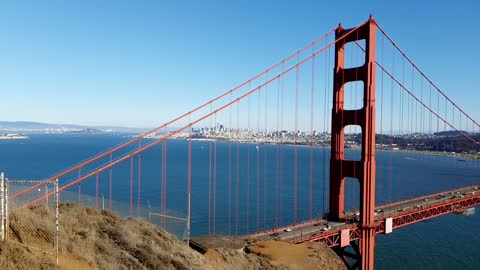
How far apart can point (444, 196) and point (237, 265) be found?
31.2 metres

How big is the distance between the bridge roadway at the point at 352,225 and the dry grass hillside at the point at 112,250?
2.23 meters

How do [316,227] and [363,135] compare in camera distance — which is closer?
[316,227]

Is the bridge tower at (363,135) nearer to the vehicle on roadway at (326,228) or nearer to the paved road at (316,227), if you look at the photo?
the paved road at (316,227)

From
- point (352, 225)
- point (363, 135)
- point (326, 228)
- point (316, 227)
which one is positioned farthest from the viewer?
point (352, 225)

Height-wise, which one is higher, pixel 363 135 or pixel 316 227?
pixel 363 135

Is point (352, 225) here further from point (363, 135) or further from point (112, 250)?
point (112, 250)

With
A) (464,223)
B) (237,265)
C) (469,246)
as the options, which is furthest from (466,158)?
(237,265)

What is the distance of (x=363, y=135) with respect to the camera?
2519cm

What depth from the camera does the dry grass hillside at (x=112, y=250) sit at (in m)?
9.42

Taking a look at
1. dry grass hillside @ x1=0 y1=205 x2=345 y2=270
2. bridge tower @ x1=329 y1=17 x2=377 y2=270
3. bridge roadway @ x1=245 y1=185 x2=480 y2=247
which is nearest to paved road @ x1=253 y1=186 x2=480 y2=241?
bridge roadway @ x1=245 y1=185 x2=480 y2=247

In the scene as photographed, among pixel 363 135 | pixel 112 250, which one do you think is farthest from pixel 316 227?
pixel 112 250

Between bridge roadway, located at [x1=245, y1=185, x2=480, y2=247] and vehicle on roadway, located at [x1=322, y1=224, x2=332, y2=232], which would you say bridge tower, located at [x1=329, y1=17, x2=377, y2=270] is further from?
vehicle on roadway, located at [x1=322, y1=224, x2=332, y2=232]

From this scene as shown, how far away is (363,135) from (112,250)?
1787 centimetres

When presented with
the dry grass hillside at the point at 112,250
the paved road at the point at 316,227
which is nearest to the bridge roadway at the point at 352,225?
the paved road at the point at 316,227
